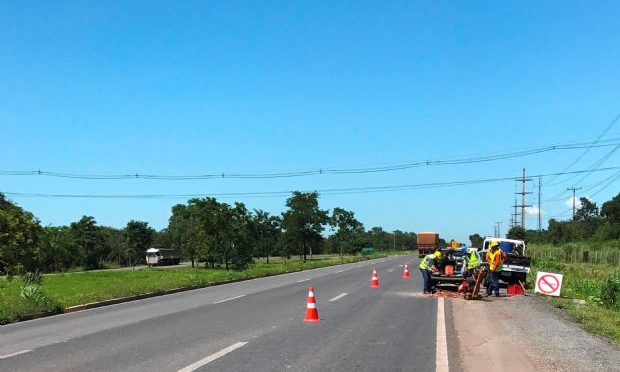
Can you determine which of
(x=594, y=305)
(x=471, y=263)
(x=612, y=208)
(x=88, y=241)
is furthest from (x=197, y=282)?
(x=612, y=208)

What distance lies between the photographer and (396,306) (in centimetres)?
1678

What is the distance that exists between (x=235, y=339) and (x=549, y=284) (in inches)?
546

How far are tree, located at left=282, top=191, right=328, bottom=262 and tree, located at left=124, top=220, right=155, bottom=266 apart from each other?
4308 centimetres

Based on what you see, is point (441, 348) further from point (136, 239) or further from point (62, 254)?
point (136, 239)

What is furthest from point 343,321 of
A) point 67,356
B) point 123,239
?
point 123,239

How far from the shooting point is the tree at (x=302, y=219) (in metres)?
82.1

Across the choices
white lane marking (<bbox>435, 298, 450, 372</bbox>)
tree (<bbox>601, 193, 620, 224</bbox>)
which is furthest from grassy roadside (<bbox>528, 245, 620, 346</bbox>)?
tree (<bbox>601, 193, 620, 224</bbox>)

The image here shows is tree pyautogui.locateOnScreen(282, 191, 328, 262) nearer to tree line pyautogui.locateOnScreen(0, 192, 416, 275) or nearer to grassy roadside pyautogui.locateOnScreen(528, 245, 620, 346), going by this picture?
tree line pyautogui.locateOnScreen(0, 192, 416, 275)

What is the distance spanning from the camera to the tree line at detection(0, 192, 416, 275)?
23562mm

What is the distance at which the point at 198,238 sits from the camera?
174 ft

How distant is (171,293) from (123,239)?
96723mm

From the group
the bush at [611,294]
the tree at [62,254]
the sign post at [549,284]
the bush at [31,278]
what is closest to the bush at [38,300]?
the bush at [31,278]

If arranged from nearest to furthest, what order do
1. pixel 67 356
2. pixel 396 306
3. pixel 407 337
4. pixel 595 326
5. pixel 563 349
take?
pixel 67 356
pixel 563 349
pixel 407 337
pixel 595 326
pixel 396 306

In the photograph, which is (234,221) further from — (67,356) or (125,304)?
(67,356)
